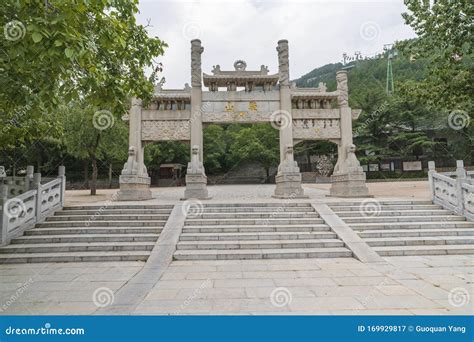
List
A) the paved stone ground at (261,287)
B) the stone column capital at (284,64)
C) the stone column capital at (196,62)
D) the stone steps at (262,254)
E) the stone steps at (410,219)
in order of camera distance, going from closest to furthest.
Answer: the paved stone ground at (261,287) → the stone steps at (262,254) → the stone steps at (410,219) → the stone column capital at (196,62) → the stone column capital at (284,64)

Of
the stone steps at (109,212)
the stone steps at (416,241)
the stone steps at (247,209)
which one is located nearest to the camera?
the stone steps at (416,241)

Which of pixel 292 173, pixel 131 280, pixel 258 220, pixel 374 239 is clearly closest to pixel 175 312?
pixel 131 280

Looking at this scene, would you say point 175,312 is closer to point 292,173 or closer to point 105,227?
point 105,227

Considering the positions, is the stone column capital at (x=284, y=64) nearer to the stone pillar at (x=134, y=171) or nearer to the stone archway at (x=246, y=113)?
the stone archway at (x=246, y=113)

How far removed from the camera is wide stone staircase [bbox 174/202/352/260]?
6.13 meters

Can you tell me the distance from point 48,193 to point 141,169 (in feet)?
13.3

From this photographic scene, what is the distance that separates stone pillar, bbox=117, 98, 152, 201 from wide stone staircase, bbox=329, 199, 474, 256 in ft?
24.5

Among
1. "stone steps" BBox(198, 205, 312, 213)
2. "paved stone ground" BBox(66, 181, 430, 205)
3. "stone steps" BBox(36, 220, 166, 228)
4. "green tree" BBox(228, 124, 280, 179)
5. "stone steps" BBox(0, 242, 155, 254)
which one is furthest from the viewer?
"green tree" BBox(228, 124, 280, 179)

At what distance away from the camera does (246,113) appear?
12500 millimetres

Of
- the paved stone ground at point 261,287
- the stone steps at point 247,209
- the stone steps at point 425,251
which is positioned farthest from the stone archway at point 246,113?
the paved stone ground at point 261,287

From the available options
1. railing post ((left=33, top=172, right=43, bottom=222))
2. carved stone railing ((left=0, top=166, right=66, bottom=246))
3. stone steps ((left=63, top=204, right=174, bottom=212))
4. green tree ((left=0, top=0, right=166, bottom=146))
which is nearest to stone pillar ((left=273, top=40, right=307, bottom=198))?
stone steps ((left=63, top=204, right=174, bottom=212))

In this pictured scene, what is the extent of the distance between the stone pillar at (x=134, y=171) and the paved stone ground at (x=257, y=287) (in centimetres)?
561

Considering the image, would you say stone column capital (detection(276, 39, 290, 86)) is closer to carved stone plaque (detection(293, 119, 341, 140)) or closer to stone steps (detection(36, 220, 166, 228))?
carved stone plaque (detection(293, 119, 341, 140))

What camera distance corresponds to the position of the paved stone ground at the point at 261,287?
11.8 ft
